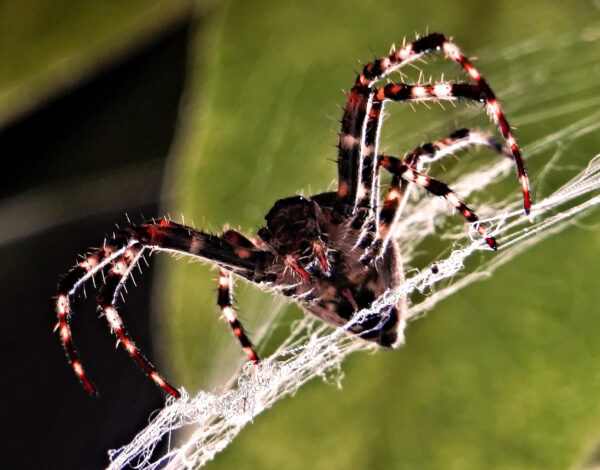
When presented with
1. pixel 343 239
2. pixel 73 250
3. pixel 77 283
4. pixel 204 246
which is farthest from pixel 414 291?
pixel 73 250

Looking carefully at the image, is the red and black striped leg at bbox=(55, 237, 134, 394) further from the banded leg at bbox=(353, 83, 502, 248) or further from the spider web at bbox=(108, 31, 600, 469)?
the banded leg at bbox=(353, 83, 502, 248)

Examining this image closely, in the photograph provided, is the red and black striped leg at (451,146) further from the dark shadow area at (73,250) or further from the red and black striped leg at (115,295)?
the dark shadow area at (73,250)

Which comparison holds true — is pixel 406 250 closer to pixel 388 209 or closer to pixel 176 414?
pixel 388 209

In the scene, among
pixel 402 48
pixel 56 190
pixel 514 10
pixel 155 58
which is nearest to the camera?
pixel 402 48

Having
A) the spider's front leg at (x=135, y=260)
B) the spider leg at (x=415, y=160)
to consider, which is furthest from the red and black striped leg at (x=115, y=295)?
the spider leg at (x=415, y=160)

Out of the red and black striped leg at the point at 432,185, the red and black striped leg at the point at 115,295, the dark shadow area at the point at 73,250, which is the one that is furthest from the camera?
the dark shadow area at the point at 73,250

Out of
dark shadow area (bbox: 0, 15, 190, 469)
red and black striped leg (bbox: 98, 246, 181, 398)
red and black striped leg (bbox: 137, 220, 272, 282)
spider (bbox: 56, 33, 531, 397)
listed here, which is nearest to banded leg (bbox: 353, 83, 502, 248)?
spider (bbox: 56, 33, 531, 397)

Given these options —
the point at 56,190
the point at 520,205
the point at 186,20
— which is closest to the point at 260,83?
the point at 186,20
